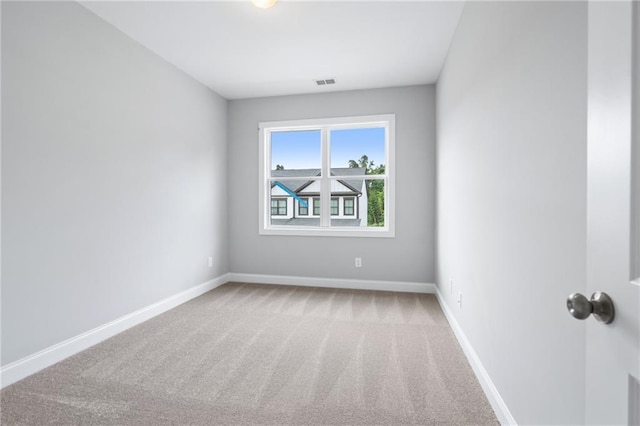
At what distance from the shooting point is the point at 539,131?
1215 millimetres

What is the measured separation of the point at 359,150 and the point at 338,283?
1842mm

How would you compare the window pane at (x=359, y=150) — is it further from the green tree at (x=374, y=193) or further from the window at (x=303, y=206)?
the window at (x=303, y=206)

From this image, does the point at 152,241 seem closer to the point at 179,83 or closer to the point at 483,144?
the point at 179,83

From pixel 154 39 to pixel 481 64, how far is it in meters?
2.80

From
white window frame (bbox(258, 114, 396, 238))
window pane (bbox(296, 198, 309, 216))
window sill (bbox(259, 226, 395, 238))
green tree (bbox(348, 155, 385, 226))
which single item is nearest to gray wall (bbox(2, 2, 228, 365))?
white window frame (bbox(258, 114, 396, 238))

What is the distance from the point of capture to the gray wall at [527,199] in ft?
3.24

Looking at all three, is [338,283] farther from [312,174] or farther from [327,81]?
[327,81]

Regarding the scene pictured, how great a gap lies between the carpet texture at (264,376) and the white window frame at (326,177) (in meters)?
1.34

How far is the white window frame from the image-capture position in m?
4.07

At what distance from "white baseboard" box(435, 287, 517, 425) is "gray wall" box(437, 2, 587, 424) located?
54 mm

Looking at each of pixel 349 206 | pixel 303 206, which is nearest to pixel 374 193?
pixel 349 206

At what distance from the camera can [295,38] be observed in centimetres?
287

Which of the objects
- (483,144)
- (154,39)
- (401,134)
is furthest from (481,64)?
(154,39)

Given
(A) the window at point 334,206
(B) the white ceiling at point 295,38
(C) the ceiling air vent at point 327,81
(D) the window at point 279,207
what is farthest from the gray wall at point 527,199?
(D) the window at point 279,207
